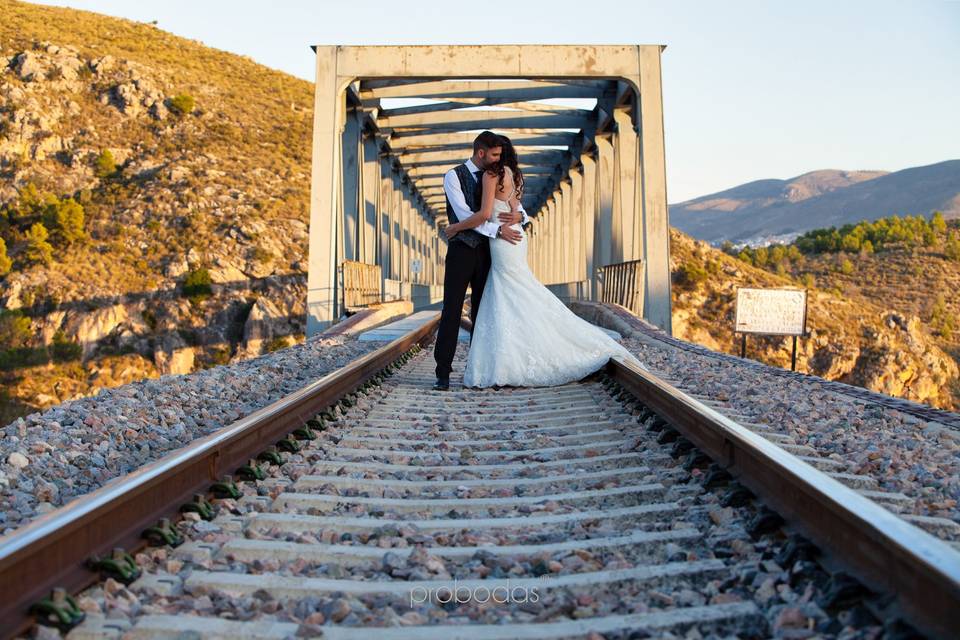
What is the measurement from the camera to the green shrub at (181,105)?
5891 centimetres

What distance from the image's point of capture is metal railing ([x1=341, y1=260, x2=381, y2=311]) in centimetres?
1509

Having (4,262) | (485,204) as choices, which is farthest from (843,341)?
(4,262)

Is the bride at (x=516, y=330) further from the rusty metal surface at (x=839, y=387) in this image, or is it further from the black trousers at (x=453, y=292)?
the rusty metal surface at (x=839, y=387)

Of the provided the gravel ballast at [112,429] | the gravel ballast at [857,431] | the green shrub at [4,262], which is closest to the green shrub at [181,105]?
the green shrub at [4,262]

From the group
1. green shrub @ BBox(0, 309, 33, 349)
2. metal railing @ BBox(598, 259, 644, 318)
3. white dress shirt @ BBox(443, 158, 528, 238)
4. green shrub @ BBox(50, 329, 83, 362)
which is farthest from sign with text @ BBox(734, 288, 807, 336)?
green shrub @ BBox(0, 309, 33, 349)

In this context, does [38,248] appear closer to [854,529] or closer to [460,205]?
[460,205]

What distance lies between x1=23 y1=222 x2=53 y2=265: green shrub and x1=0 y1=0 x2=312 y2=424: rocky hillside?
15 cm

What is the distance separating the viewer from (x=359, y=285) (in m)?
16.5

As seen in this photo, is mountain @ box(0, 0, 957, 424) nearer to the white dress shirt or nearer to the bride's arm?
the white dress shirt

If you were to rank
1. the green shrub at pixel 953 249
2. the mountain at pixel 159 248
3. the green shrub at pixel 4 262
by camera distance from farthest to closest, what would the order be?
the green shrub at pixel 953 249, the green shrub at pixel 4 262, the mountain at pixel 159 248

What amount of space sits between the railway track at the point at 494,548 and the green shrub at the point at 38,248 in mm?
43606

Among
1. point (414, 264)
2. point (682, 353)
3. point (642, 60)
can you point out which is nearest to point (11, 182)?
point (414, 264)

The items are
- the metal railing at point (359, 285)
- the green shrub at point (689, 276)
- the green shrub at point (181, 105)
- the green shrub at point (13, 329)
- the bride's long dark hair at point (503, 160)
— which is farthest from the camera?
the green shrub at point (181, 105)

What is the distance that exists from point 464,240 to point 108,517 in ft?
13.7
